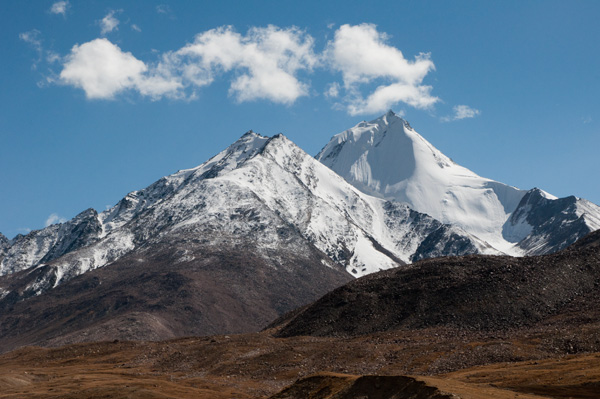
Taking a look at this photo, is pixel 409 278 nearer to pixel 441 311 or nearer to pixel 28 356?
pixel 441 311

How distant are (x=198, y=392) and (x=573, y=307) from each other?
7074 cm

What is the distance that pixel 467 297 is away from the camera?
5290 inches

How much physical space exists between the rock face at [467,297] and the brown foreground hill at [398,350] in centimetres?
25

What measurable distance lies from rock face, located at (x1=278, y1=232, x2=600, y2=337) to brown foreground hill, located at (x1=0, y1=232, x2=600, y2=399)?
247 millimetres

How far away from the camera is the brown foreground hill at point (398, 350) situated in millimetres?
71625

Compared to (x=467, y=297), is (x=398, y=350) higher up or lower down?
lower down

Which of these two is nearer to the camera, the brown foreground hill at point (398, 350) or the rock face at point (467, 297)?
the brown foreground hill at point (398, 350)

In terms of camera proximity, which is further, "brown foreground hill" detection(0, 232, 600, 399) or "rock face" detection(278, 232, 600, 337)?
"rock face" detection(278, 232, 600, 337)

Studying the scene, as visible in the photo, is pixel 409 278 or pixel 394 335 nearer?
pixel 394 335

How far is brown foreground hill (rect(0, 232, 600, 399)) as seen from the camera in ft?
235

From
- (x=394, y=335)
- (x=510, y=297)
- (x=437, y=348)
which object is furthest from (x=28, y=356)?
(x=510, y=297)

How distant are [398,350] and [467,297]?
96.7 feet

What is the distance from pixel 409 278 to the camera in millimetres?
151125

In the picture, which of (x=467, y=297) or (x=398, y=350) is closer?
(x=398, y=350)
